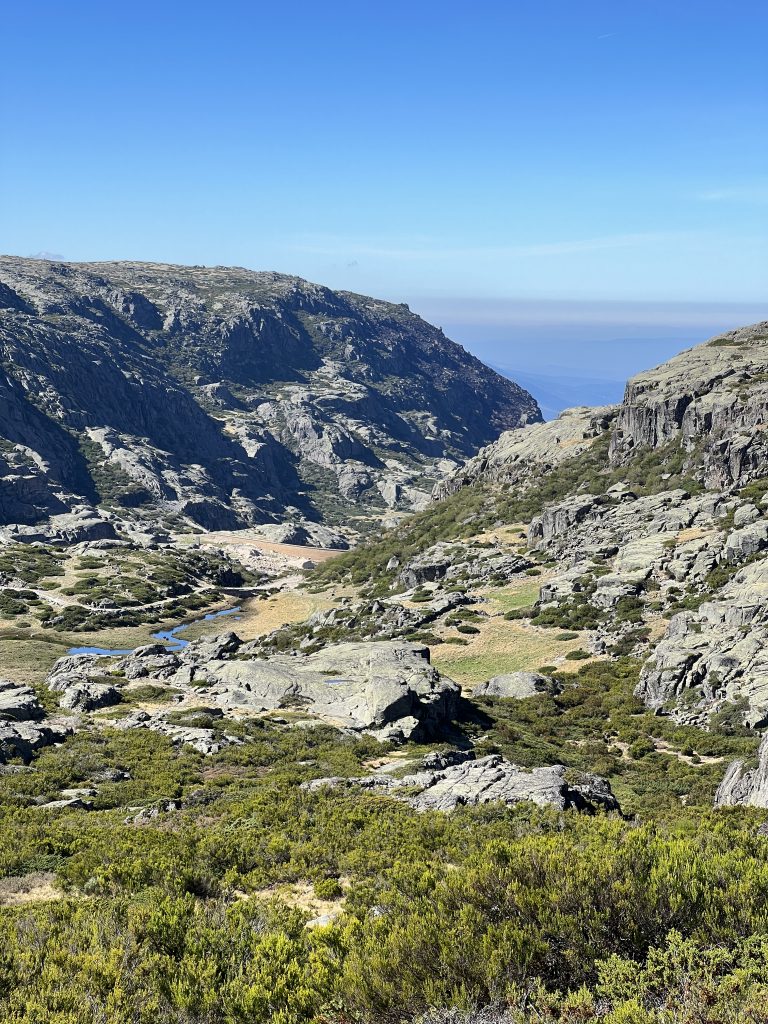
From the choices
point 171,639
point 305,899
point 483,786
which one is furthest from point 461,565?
point 305,899

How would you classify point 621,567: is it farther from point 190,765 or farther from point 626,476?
point 190,765

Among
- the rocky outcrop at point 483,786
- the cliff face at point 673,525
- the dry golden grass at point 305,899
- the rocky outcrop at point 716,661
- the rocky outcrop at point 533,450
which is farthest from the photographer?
the rocky outcrop at point 533,450

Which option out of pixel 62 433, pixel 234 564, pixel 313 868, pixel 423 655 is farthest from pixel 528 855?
pixel 62 433

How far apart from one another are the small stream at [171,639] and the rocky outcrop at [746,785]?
157 feet

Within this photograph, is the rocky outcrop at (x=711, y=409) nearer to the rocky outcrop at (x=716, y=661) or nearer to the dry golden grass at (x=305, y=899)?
the rocky outcrop at (x=716, y=661)

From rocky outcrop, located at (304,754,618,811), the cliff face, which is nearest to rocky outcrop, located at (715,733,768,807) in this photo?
the cliff face

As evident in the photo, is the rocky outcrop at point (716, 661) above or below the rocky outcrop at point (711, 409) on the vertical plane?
below

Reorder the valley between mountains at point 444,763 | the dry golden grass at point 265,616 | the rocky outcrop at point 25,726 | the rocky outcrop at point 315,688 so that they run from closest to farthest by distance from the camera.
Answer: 1. the valley between mountains at point 444,763
2. the rocky outcrop at point 25,726
3. the rocky outcrop at point 315,688
4. the dry golden grass at point 265,616

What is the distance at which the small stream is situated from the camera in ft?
242

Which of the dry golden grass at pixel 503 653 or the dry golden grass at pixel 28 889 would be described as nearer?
the dry golden grass at pixel 28 889

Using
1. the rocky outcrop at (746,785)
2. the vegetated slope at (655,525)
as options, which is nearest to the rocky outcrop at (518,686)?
the vegetated slope at (655,525)

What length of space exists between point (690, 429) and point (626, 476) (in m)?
8.65

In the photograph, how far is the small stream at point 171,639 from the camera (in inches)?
2902

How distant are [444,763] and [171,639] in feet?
199
